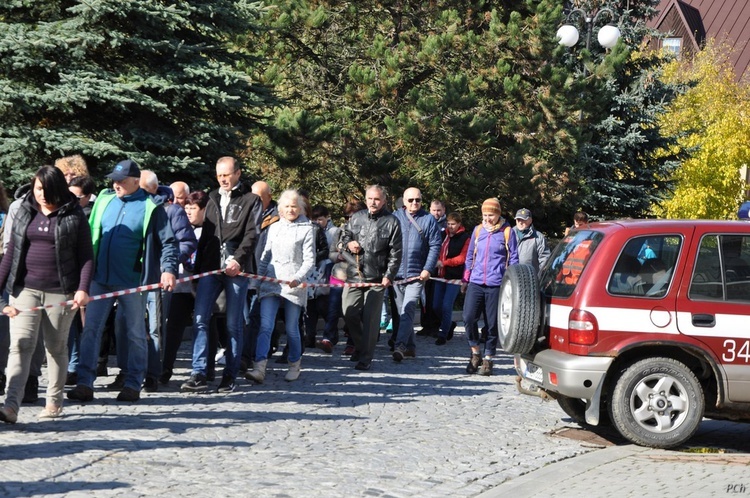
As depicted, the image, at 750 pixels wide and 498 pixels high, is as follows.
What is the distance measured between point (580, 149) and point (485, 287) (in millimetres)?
14023

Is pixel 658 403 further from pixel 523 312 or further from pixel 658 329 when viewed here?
pixel 523 312

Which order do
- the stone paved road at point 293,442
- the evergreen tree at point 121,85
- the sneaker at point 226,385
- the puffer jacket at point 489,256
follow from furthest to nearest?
the evergreen tree at point 121,85 → the puffer jacket at point 489,256 → the sneaker at point 226,385 → the stone paved road at point 293,442

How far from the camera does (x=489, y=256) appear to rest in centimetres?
1228

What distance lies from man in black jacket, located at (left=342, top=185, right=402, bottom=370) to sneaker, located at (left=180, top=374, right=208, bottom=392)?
2.48m

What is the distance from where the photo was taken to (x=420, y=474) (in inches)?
291

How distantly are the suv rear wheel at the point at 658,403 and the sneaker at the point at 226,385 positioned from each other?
345 cm

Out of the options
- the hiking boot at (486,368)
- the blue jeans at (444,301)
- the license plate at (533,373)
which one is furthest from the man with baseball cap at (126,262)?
the blue jeans at (444,301)

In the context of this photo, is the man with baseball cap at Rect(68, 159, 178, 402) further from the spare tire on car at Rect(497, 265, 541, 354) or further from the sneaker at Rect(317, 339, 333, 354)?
the sneaker at Rect(317, 339, 333, 354)

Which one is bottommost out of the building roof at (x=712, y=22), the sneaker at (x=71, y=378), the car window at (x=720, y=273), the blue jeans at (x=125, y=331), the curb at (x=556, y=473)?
the curb at (x=556, y=473)

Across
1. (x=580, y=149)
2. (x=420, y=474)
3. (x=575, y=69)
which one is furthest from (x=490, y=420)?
(x=575, y=69)

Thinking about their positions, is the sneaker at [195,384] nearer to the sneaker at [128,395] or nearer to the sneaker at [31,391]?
the sneaker at [128,395]

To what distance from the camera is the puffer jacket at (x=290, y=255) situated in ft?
36.6

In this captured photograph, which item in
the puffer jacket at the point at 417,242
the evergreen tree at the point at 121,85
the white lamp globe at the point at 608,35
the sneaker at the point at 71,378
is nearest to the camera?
the sneaker at the point at 71,378

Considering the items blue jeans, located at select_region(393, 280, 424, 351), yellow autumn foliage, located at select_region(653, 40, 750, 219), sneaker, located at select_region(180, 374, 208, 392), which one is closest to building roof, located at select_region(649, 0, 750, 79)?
yellow autumn foliage, located at select_region(653, 40, 750, 219)
